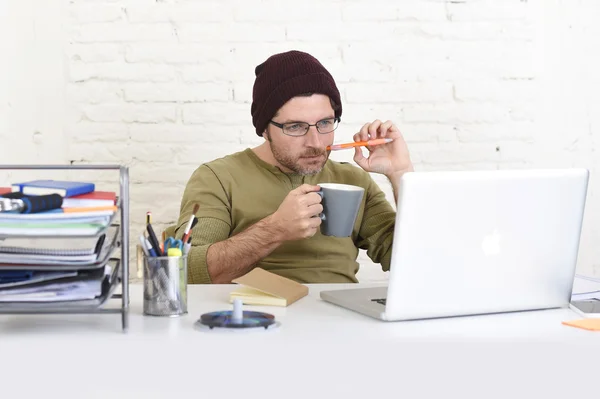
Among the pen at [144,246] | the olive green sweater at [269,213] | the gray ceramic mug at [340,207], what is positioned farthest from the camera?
the olive green sweater at [269,213]

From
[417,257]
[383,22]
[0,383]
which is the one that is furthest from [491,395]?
[383,22]

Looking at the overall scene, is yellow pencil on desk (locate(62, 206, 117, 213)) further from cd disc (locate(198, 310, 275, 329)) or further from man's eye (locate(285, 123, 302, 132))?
man's eye (locate(285, 123, 302, 132))

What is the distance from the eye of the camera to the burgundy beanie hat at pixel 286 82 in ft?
7.71

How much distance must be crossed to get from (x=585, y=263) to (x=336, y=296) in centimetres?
172

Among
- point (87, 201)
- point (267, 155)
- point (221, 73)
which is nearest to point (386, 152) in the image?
point (267, 155)

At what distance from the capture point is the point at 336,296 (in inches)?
61.9

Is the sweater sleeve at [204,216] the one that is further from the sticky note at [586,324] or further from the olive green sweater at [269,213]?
the sticky note at [586,324]

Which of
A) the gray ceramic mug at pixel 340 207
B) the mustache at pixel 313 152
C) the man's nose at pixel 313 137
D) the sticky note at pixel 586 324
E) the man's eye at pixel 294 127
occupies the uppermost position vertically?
the man's eye at pixel 294 127

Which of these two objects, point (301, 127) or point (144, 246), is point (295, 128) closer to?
point (301, 127)

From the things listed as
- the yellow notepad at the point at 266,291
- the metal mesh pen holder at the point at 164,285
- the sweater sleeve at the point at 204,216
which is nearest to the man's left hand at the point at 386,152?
the sweater sleeve at the point at 204,216

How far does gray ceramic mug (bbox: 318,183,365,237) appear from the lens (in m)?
1.71

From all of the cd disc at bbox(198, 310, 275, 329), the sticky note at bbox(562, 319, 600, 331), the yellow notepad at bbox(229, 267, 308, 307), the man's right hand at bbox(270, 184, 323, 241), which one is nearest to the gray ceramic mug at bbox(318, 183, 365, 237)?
the man's right hand at bbox(270, 184, 323, 241)

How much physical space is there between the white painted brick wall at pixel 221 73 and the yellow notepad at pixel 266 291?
3.97 ft

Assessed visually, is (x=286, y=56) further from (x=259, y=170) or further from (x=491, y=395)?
(x=491, y=395)
